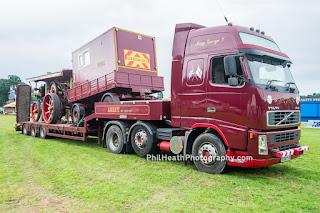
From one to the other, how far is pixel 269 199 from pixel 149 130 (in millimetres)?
3567

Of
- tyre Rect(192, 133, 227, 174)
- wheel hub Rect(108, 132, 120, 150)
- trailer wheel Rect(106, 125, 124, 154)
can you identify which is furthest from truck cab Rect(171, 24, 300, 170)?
wheel hub Rect(108, 132, 120, 150)

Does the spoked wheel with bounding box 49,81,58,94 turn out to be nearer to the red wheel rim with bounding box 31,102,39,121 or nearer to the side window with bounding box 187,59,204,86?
the red wheel rim with bounding box 31,102,39,121

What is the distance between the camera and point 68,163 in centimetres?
679

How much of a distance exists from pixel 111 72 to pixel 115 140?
245 cm

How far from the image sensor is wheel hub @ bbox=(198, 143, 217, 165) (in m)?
5.48

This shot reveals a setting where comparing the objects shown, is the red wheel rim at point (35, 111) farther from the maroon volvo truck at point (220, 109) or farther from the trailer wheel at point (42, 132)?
the maroon volvo truck at point (220, 109)

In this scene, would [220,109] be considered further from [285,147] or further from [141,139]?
[141,139]

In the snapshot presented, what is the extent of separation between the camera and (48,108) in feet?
41.5

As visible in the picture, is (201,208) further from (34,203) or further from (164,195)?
(34,203)

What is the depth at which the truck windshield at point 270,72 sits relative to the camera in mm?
5168

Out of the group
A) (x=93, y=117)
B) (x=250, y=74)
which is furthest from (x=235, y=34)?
(x=93, y=117)

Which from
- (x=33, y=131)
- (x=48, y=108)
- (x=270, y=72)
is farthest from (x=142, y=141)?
(x=33, y=131)

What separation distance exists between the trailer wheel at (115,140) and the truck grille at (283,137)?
443cm

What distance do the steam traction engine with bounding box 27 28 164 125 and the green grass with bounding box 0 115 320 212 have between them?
10.4 feet
